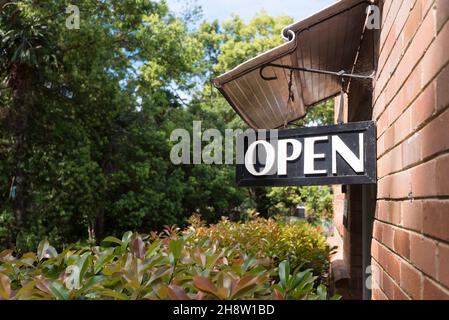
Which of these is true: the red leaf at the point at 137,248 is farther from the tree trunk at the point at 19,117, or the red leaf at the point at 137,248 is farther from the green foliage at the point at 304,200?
the green foliage at the point at 304,200

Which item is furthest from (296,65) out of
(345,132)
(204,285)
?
(204,285)

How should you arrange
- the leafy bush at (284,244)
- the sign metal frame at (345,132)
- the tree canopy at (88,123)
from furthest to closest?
the tree canopy at (88,123) → the leafy bush at (284,244) → the sign metal frame at (345,132)

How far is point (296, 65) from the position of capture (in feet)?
13.2

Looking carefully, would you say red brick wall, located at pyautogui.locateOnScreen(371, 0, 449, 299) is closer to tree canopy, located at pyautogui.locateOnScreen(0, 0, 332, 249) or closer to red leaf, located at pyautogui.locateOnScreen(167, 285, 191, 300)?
red leaf, located at pyautogui.locateOnScreen(167, 285, 191, 300)

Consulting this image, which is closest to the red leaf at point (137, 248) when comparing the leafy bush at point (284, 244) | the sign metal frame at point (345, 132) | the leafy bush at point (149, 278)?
the leafy bush at point (149, 278)

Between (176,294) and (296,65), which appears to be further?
(296,65)

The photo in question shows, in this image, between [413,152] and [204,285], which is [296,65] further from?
[204,285]

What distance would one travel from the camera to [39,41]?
12273 millimetres

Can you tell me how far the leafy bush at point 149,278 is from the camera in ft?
5.11

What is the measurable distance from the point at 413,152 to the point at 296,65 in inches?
92.9

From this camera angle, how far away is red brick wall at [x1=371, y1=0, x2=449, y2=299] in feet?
4.60

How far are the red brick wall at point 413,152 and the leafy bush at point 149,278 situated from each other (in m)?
0.42

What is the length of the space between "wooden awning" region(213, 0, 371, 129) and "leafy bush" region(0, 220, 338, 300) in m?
1.60

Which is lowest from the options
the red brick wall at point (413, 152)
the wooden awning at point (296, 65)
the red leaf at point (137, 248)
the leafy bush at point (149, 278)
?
the leafy bush at point (149, 278)
